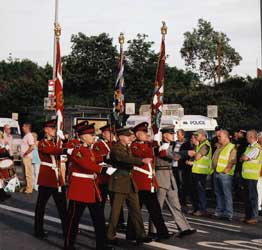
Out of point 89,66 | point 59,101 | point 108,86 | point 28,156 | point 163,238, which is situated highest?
point 89,66

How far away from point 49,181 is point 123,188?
1343mm

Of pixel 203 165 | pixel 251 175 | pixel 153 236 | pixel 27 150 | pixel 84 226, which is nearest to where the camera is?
pixel 153 236

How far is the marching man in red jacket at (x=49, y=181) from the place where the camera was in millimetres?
9781

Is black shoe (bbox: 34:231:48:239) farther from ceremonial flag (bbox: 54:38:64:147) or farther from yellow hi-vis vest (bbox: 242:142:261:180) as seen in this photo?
yellow hi-vis vest (bbox: 242:142:261:180)

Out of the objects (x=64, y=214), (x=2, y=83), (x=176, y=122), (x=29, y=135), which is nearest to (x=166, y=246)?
(x=64, y=214)

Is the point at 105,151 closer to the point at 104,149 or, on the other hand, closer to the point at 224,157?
the point at 104,149

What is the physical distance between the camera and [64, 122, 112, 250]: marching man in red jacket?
857 centimetres

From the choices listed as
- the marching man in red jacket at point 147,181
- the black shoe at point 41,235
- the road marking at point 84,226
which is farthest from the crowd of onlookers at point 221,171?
the black shoe at point 41,235

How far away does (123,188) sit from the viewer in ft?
30.0

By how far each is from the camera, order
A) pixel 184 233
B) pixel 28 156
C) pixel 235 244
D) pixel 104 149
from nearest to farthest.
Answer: pixel 235 244 < pixel 184 233 < pixel 104 149 < pixel 28 156

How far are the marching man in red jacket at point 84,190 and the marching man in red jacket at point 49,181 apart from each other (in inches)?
40.9

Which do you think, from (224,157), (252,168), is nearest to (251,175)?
(252,168)

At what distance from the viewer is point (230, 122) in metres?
36.5

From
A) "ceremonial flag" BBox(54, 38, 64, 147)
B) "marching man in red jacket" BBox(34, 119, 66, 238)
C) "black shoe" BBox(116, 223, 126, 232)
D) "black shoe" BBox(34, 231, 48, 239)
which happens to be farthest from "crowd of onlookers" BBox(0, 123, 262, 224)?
"black shoe" BBox(34, 231, 48, 239)
